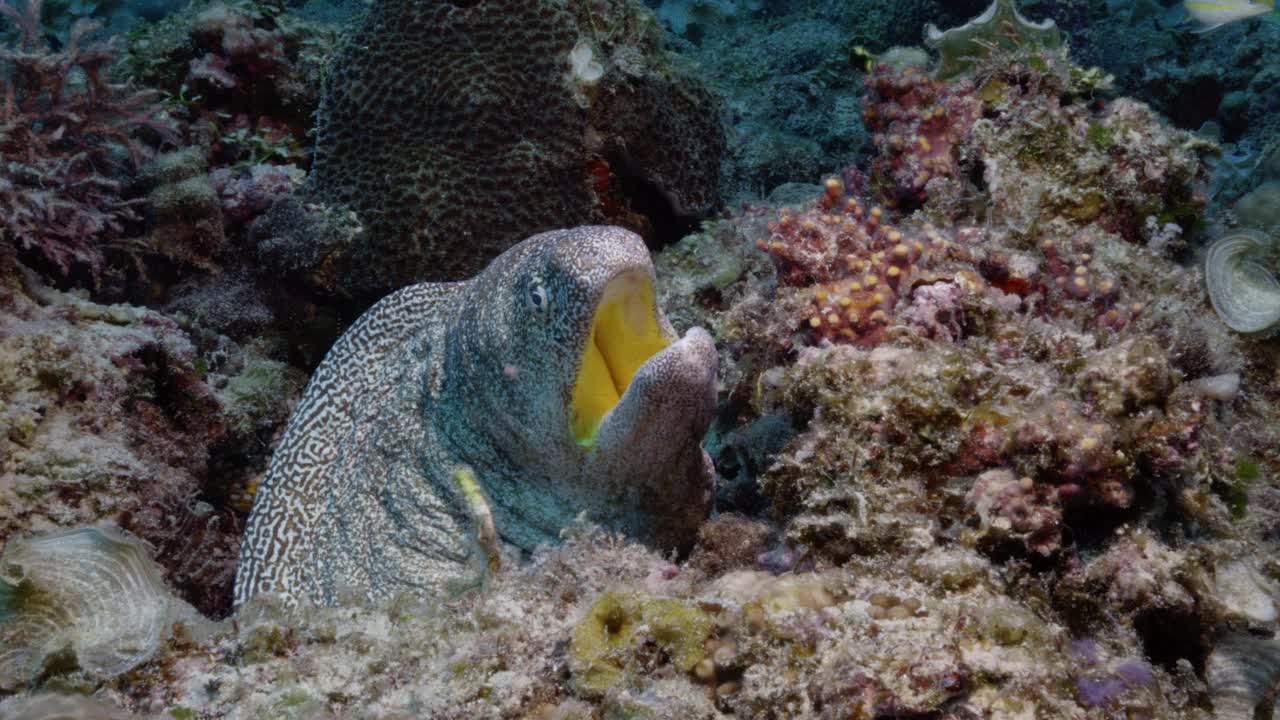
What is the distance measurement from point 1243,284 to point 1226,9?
411 cm

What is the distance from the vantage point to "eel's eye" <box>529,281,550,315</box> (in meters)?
2.73

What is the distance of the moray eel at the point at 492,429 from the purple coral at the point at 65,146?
1.92 meters

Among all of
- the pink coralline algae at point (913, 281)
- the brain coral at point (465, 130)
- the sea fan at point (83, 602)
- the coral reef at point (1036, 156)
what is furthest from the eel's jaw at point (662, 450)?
the brain coral at point (465, 130)

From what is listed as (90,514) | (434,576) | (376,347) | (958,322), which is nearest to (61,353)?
(90,514)

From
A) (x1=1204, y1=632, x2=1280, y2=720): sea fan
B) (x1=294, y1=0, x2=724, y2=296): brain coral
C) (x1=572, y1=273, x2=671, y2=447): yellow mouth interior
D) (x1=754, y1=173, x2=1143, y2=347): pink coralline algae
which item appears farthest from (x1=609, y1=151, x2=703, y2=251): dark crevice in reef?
(x1=1204, y1=632, x2=1280, y2=720): sea fan

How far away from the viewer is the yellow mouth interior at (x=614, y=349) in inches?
111

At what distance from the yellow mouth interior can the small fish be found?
5.82 meters

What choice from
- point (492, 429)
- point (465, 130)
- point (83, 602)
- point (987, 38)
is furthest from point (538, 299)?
point (987, 38)

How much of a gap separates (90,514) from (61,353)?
31.3 inches

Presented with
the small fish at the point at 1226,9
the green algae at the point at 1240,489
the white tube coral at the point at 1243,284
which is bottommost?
the green algae at the point at 1240,489

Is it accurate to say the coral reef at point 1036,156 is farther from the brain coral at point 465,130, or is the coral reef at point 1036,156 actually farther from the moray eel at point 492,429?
the brain coral at point 465,130

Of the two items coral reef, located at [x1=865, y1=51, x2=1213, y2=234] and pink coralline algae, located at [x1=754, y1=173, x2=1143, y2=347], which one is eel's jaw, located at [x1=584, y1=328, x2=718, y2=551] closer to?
pink coralline algae, located at [x1=754, y1=173, x2=1143, y2=347]

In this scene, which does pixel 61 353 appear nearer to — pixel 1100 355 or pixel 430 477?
pixel 430 477

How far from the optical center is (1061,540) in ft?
6.74
